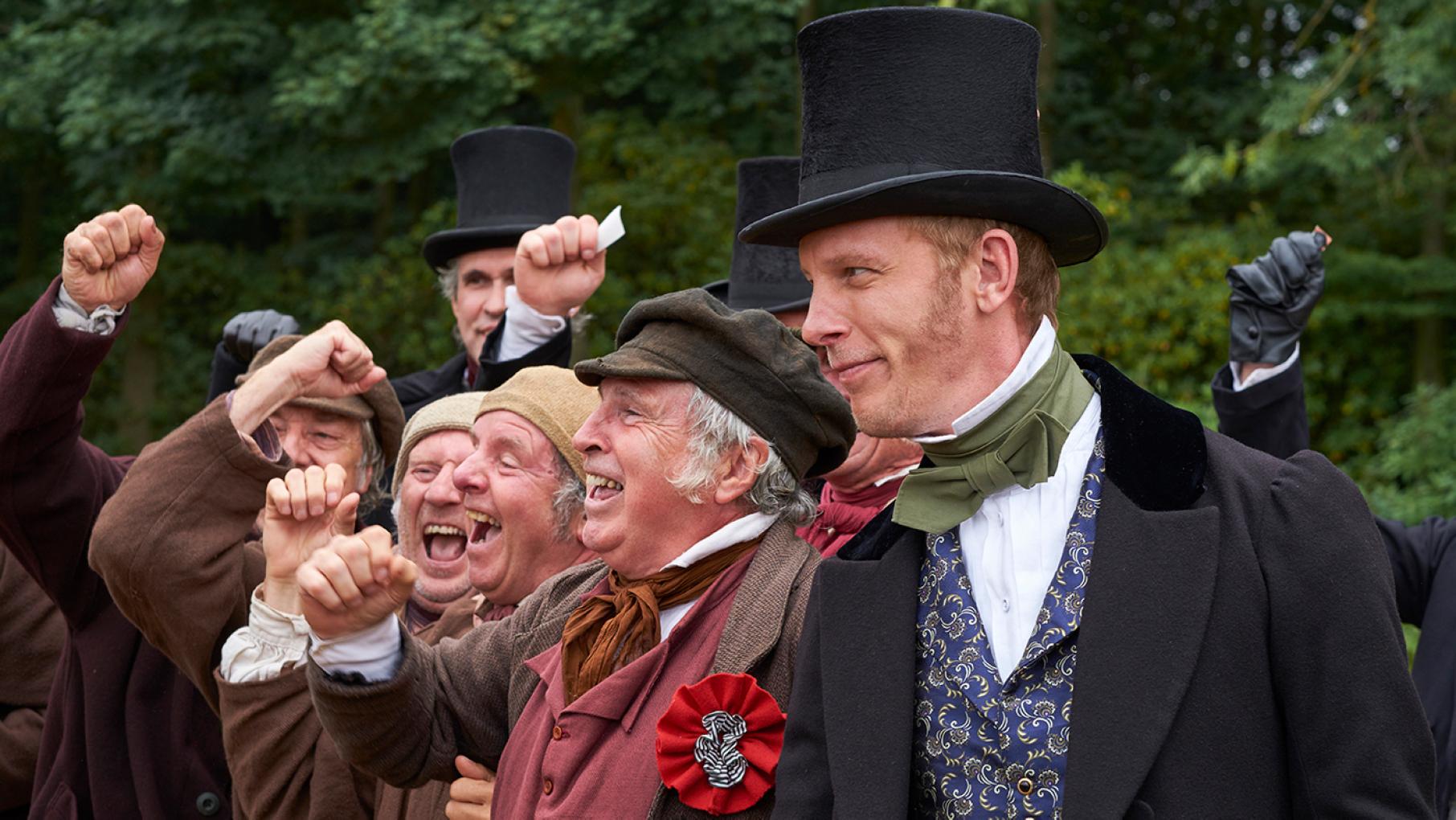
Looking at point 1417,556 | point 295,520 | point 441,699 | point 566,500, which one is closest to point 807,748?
point 441,699

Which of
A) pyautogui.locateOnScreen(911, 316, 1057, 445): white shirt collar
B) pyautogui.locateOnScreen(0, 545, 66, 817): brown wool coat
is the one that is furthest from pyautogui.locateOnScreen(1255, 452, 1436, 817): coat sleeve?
pyautogui.locateOnScreen(0, 545, 66, 817): brown wool coat

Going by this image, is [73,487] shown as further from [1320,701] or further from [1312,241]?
[1312,241]

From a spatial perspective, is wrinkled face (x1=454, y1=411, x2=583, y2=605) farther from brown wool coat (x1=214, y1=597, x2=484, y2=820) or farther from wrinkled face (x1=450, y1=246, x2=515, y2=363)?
wrinkled face (x1=450, y1=246, x2=515, y2=363)

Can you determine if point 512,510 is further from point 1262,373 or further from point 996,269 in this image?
point 1262,373

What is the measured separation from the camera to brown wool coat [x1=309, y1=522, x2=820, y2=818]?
273cm

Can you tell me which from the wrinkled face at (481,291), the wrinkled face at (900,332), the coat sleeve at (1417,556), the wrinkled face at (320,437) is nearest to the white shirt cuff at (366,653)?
the wrinkled face at (900,332)

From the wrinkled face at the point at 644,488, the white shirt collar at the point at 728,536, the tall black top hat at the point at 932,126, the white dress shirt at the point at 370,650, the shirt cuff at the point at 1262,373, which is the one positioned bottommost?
the shirt cuff at the point at 1262,373

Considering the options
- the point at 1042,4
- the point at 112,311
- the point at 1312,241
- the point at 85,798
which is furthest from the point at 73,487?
the point at 1042,4

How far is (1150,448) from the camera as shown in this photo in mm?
2316

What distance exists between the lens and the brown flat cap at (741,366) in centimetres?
298

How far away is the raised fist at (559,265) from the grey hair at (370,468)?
0.65m

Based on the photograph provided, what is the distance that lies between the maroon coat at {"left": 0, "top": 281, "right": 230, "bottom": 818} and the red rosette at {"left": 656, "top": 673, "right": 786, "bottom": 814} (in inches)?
66.0

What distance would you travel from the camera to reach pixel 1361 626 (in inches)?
81.0

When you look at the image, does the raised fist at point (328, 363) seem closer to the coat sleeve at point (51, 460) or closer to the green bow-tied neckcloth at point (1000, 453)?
the coat sleeve at point (51, 460)
